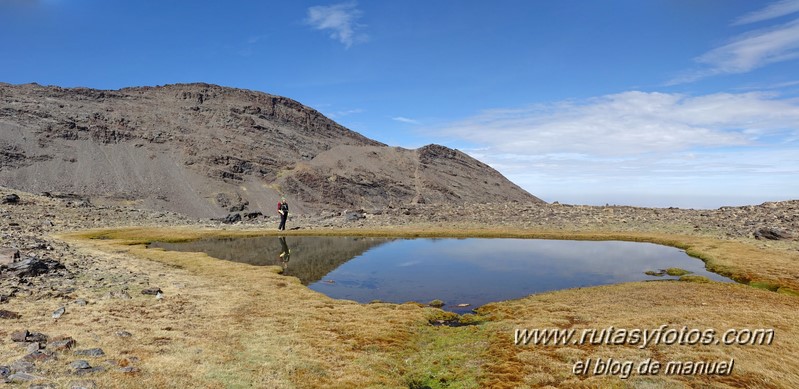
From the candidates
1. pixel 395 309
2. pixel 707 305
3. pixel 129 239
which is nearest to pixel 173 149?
pixel 129 239

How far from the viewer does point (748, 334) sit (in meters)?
18.2

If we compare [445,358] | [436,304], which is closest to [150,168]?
[436,304]

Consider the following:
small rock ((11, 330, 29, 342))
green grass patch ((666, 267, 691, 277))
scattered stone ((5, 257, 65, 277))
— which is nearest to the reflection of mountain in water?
scattered stone ((5, 257, 65, 277))

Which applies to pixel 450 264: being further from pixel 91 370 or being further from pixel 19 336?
pixel 19 336

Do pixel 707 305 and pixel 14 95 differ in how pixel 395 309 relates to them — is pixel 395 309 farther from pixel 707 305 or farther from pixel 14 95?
pixel 14 95

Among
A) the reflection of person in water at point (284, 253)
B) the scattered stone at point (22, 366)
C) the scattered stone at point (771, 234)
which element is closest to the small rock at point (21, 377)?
the scattered stone at point (22, 366)

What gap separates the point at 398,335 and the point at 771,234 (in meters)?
57.0

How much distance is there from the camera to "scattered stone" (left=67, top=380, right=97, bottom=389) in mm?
12859

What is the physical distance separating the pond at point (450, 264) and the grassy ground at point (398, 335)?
4042mm

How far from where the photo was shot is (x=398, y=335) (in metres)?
21.9

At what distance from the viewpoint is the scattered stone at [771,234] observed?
173 ft

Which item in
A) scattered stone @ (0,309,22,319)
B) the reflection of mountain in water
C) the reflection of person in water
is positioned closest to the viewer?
scattered stone @ (0,309,22,319)

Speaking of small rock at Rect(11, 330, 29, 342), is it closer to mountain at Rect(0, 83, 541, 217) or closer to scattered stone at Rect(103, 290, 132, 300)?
scattered stone at Rect(103, 290, 132, 300)

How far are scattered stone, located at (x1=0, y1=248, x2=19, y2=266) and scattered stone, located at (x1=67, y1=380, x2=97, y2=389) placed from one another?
63.9 feet
